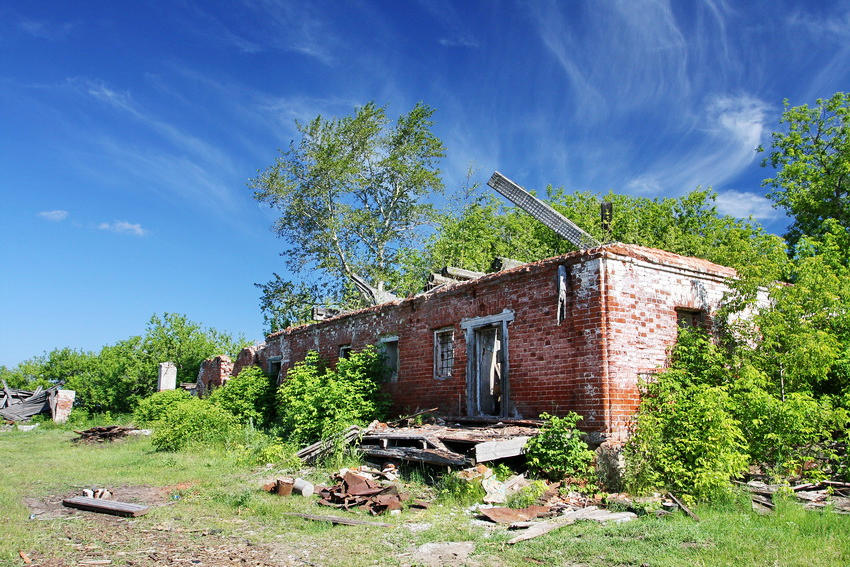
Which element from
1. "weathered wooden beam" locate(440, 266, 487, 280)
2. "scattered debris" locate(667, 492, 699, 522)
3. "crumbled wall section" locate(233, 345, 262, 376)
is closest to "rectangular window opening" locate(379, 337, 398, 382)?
"weathered wooden beam" locate(440, 266, 487, 280)

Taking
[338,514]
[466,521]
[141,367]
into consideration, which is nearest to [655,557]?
[466,521]

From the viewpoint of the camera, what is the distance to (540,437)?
9.23 meters

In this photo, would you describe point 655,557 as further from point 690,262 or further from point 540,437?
point 690,262

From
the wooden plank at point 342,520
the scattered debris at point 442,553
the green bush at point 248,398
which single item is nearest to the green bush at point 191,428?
the green bush at point 248,398

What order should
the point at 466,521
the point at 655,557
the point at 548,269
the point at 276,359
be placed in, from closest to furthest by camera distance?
the point at 655,557 < the point at 466,521 < the point at 548,269 < the point at 276,359

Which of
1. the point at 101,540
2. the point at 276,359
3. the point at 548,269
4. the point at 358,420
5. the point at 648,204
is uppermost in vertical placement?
the point at 648,204

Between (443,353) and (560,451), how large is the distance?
4679 mm

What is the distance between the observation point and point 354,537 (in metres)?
7.15

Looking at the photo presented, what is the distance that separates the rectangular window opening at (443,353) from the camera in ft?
42.8

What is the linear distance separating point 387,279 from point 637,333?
2133 cm

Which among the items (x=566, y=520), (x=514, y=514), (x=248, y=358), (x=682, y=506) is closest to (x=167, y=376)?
(x=248, y=358)

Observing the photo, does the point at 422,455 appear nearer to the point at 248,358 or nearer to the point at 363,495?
the point at 363,495

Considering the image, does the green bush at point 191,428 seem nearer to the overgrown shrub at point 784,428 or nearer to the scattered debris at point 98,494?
the scattered debris at point 98,494

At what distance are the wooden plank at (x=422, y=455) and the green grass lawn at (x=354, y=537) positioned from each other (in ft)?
1.65
